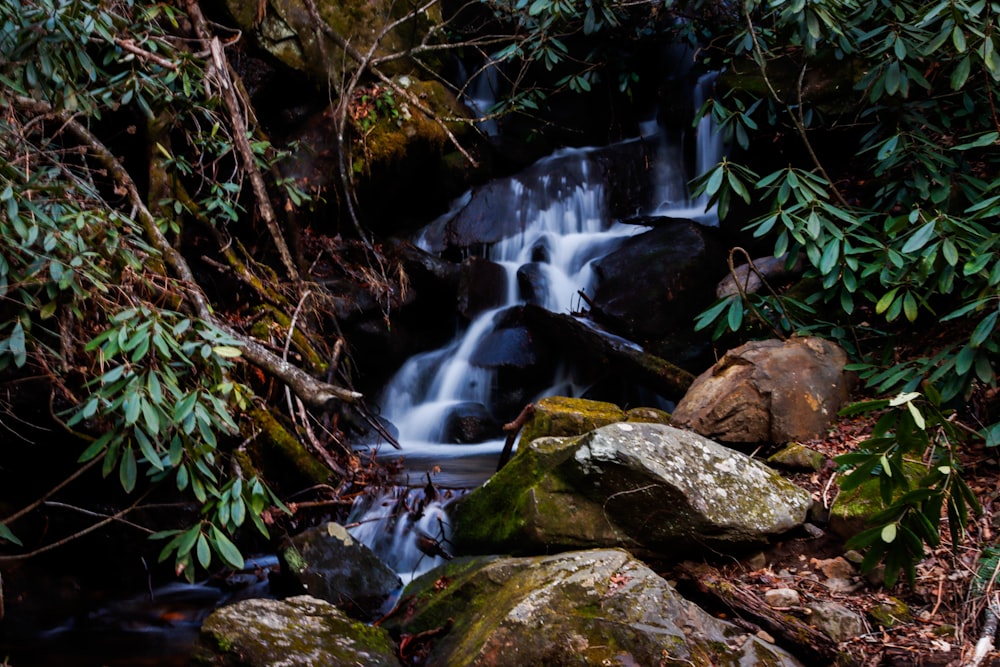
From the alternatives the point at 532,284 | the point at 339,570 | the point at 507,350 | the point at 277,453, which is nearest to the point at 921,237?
the point at 339,570

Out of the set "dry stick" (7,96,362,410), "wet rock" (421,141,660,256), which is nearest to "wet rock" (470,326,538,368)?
"wet rock" (421,141,660,256)

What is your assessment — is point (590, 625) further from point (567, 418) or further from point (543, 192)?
point (543, 192)

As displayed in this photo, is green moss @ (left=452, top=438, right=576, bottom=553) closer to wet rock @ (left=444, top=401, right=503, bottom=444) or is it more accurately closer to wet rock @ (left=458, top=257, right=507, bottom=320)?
wet rock @ (left=444, top=401, right=503, bottom=444)

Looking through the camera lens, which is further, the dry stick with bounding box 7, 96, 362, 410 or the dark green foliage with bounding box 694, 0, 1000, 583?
the dark green foliage with bounding box 694, 0, 1000, 583

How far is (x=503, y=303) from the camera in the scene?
7.53 meters

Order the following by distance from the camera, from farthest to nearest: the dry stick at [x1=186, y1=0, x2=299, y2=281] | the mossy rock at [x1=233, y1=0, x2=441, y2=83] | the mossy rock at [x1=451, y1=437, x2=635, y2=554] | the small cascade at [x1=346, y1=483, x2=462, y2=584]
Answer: the mossy rock at [x1=233, y1=0, x2=441, y2=83], the dry stick at [x1=186, y1=0, x2=299, y2=281], the small cascade at [x1=346, y1=483, x2=462, y2=584], the mossy rock at [x1=451, y1=437, x2=635, y2=554]

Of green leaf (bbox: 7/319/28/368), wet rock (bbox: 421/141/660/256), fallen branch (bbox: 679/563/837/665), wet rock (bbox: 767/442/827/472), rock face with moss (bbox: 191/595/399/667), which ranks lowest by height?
fallen branch (bbox: 679/563/837/665)

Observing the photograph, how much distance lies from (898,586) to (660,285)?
4.13 metres

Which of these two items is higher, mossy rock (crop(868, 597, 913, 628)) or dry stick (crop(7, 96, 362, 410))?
dry stick (crop(7, 96, 362, 410))

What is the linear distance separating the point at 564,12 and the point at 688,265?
260 centimetres

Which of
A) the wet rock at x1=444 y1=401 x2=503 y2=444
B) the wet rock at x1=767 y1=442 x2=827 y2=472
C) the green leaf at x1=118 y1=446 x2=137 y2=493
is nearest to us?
the green leaf at x1=118 y1=446 x2=137 y2=493

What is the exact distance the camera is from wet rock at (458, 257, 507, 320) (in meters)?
7.38

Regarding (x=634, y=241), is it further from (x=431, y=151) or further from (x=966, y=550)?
(x=966, y=550)

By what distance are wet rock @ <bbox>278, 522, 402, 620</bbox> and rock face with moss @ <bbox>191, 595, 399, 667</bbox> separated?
0.45 m
